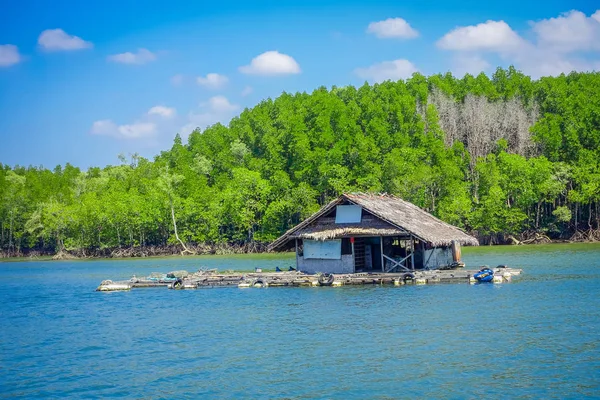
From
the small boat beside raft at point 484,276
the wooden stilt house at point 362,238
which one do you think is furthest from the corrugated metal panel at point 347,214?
the small boat beside raft at point 484,276

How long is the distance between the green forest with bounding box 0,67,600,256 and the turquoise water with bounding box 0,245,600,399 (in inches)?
1427

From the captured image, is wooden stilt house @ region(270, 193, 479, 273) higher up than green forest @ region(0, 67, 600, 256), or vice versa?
green forest @ region(0, 67, 600, 256)

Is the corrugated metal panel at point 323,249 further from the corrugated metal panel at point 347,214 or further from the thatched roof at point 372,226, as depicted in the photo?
the corrugated metal panel at point 347,214

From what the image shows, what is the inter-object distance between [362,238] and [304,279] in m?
4.31

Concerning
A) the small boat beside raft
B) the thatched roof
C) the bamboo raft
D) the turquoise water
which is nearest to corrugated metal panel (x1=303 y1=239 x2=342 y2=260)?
the thatched roof

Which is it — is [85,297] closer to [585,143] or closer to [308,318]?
[308,318]

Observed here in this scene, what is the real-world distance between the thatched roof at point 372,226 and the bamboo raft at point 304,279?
5.38ft

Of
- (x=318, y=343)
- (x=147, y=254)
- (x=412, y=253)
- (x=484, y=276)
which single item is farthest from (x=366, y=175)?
(x=318, y=343)

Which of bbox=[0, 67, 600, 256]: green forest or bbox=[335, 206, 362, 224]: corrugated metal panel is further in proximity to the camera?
bbox=[0, 67, 600, 256]: green forest

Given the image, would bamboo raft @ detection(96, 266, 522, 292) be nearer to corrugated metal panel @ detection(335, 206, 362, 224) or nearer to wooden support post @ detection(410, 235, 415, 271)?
wooden support post @ detection(410, 235, 415, 271)

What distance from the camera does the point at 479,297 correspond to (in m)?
25.8

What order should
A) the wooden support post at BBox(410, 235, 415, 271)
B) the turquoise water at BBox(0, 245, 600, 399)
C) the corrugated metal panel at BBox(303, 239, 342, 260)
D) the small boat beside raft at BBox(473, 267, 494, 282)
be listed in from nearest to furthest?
the turquoise water at BBox(0, 245, 600, 399) → the small boat beside raft at BBox(473, 267, 494, 282) → the wooden support post at BBox(410, 235, 415, 271) → the corrugated metal panel at BBox(303, 239, 342, 260)

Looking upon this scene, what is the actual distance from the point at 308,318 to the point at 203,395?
8.68 m

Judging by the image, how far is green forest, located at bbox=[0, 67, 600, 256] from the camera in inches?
2618
